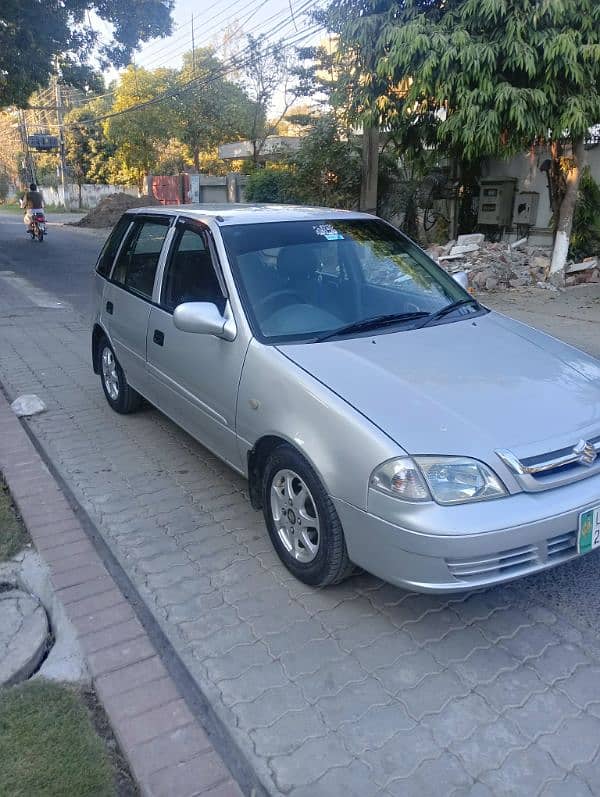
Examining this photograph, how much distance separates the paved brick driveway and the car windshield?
1.22 meters

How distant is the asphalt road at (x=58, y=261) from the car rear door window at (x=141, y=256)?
5.12 m

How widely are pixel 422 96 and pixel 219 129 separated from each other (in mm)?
25753

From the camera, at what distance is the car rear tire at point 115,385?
5426 mm

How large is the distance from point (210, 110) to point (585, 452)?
33.8 m

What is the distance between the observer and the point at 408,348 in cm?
339

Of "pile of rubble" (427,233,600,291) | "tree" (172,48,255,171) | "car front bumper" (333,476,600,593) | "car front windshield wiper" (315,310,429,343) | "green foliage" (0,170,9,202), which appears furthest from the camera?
"green foliage" (0,170,9,202)

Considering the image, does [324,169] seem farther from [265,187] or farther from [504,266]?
[504,266]

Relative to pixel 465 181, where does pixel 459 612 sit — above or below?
below

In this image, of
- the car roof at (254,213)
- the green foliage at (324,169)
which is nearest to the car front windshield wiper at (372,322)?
the car roof at (254,213)

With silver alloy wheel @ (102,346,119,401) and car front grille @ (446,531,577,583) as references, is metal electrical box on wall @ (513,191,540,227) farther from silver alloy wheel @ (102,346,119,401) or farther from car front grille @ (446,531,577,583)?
car front grille @ (446,531,577,583)

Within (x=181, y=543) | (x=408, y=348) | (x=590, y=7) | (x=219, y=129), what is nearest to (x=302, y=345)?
(x=408, y=348)

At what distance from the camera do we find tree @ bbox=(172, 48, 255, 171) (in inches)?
1282

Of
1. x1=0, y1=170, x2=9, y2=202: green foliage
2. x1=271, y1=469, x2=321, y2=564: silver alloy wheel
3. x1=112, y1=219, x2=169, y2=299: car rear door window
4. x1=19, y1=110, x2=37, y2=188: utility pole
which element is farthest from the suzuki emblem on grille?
x1=0, y1=170, x2=9, y2=202: green foliage

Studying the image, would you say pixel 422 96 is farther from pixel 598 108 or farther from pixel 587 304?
pixel 587 304
